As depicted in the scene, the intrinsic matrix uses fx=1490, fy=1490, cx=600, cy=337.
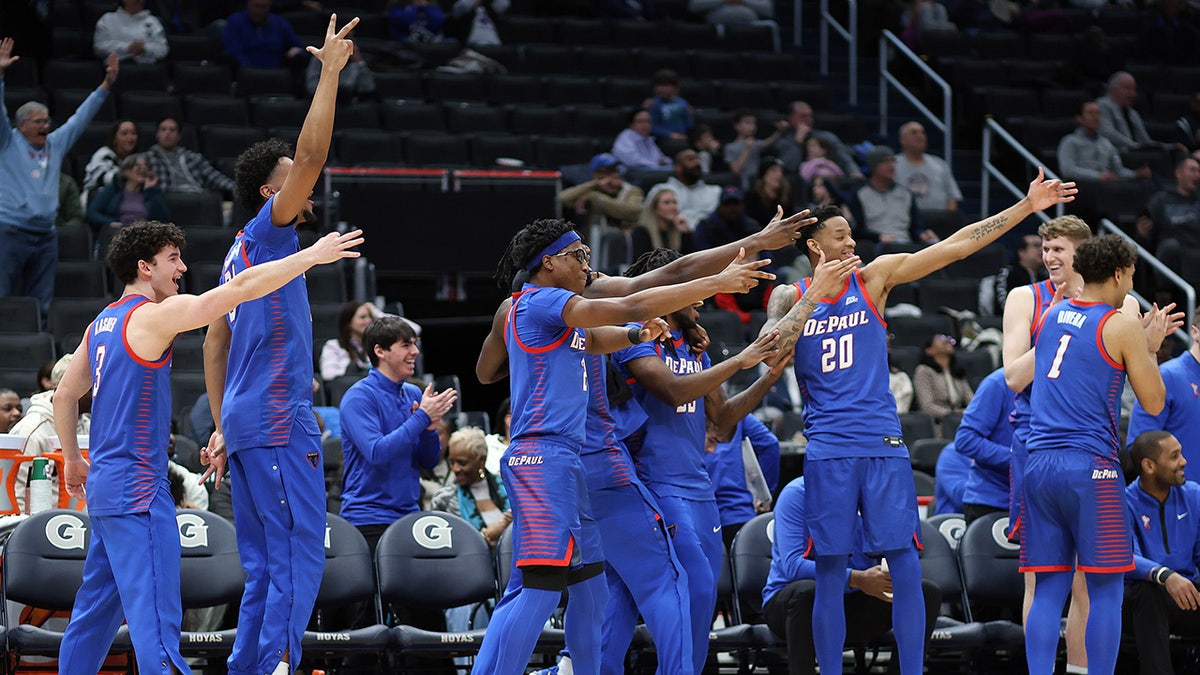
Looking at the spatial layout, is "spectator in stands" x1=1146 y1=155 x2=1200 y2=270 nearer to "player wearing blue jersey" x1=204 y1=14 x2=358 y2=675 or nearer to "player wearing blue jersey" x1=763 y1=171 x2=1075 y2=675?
"player wearing blue jersey" x1=763 y1=171 x2=1075 y2=675

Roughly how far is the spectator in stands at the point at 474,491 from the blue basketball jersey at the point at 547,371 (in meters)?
2.69

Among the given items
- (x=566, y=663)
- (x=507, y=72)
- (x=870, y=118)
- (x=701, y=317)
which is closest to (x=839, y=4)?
(x=870, y=118)

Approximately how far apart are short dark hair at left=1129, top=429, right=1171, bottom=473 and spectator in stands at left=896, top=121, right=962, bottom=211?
7.22 metres

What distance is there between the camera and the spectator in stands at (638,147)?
1438cm

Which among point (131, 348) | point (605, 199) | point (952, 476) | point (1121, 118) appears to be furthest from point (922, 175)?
point (131, 348)

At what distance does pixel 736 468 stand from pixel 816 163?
6.84 metres

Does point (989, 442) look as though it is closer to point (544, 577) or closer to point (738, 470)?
point (738, 470)

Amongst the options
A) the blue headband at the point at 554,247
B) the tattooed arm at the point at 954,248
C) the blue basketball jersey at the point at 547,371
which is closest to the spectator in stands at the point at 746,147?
the tattooed arm at the point at 954,248

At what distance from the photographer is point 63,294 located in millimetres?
11352

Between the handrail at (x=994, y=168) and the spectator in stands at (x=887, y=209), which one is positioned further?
the handrail at (x=994, y=168)

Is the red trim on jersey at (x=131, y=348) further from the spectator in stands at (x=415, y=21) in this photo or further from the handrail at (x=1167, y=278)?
the spectator in stands at (x=415, y=21)

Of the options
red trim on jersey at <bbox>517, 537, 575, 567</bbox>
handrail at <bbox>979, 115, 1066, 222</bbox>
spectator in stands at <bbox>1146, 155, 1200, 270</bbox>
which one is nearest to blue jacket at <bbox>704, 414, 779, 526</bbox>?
red trim on jersey at <bbox>517, 537, 575, 567</bbox>

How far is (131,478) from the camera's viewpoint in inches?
225

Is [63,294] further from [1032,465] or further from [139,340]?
[1032,465]
